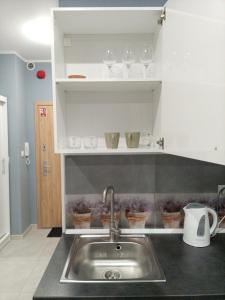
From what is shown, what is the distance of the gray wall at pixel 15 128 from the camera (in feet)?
11.4

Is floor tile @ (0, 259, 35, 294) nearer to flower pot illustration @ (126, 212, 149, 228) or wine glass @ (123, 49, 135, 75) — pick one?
flower pot illustration @ (126, 212, 149, 228)

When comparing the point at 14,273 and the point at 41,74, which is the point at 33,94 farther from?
the point at 14,273

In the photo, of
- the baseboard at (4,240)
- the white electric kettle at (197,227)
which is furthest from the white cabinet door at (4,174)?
the white electric kettle at (197,227)

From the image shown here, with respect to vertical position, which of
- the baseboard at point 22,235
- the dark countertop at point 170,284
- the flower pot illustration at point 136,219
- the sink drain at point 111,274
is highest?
the flower pot illustration at point 136,219

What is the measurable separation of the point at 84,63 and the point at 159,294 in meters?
1.37

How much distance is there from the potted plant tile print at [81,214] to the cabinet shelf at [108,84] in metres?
0.74

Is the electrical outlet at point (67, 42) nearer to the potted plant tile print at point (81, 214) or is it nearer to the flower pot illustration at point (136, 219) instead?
the potted plant tile print at point (81, 214)

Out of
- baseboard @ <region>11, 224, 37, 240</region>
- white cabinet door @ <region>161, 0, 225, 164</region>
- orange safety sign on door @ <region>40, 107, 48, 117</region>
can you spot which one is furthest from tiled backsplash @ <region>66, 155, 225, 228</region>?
orange safety sign on door @ <region>40, 107, 48, 117</region>

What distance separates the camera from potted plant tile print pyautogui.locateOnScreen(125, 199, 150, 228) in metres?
1.66

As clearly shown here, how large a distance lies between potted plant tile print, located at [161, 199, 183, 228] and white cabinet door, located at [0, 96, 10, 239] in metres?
2.52

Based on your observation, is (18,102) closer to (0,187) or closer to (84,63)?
(0,187)

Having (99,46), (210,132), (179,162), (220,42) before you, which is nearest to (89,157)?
(179,162)

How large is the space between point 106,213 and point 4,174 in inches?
91.5

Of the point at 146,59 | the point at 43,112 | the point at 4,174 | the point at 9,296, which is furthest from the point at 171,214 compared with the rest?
the point at 43,112
